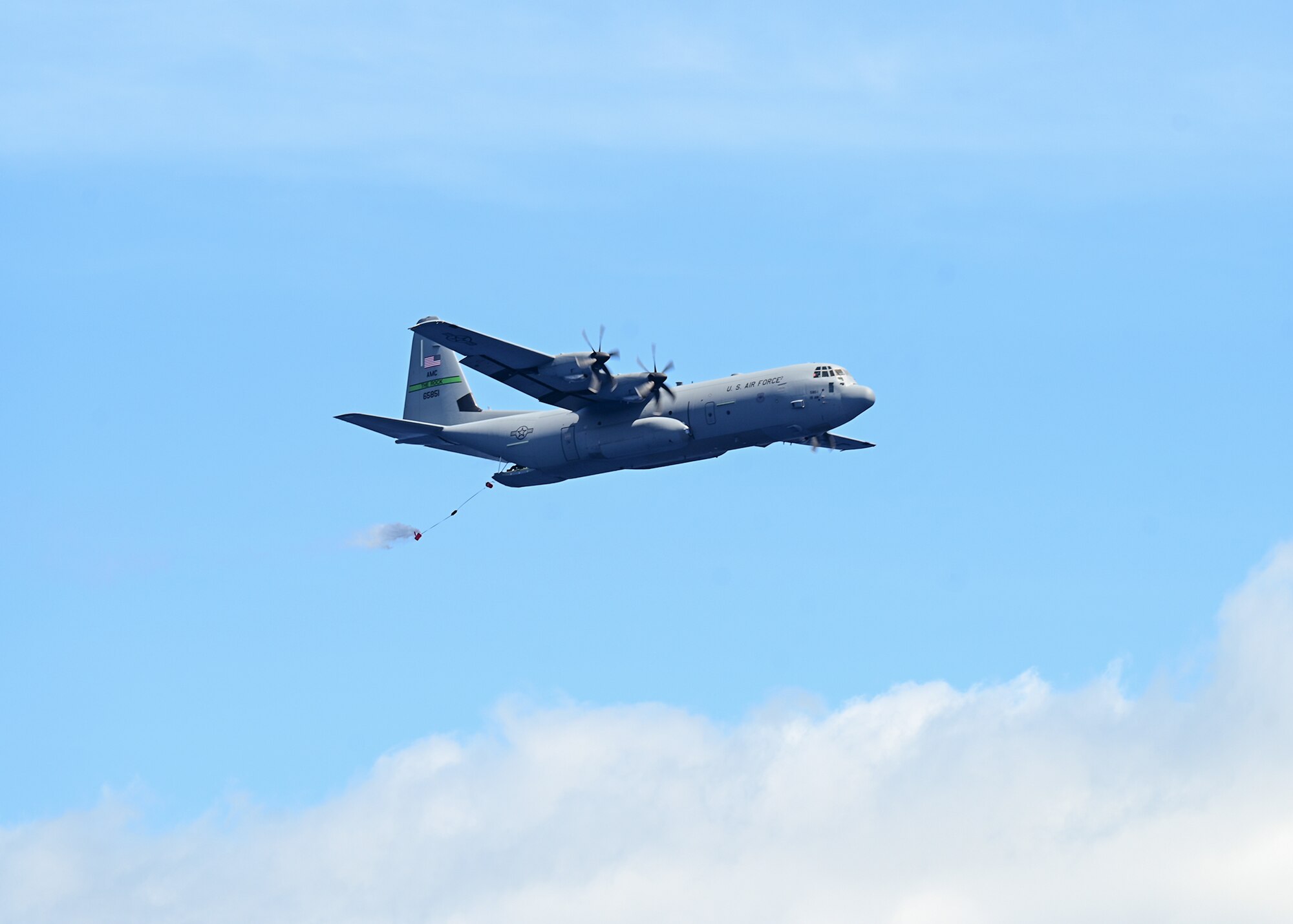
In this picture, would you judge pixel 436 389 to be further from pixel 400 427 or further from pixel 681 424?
pixel 681 424

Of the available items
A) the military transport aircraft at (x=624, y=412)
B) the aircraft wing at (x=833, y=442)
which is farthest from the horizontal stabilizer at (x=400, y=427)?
the aircraft wing at (x=833, y=442)

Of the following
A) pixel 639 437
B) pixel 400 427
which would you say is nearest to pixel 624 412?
pixel 639 437

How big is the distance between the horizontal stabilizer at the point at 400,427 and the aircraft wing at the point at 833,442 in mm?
14837

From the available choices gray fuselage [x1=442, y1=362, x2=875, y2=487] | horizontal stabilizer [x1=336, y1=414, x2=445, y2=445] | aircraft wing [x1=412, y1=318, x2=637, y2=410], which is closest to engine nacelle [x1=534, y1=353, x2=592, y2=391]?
aircraft wing [x1=412, y1=318, x2=637, y2=410]

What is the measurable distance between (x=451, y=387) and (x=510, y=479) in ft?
22.6

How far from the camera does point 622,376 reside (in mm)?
58406

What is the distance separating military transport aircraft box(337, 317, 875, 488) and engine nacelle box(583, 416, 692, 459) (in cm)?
3

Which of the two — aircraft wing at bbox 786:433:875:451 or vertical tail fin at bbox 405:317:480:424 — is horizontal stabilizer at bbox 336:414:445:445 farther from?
aircraft wing at bbox 786:433:875:451

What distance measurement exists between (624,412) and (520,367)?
4.20 m

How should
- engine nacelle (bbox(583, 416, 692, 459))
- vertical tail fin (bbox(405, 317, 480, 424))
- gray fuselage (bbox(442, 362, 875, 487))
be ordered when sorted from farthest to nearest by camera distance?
vertical tail fin (bbox(405, 317, 480, 424)) < engine nacelle (bbox(583, 416, 692, 459)) < gray fuselage (bbox(442, 362, 875, 487))

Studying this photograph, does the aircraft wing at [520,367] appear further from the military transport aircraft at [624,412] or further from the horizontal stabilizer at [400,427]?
the horizontal stabilizer at [400,427]

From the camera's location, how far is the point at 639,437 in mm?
58094

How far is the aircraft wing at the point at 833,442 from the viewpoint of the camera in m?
58.9

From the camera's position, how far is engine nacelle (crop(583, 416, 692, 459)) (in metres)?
57.7
